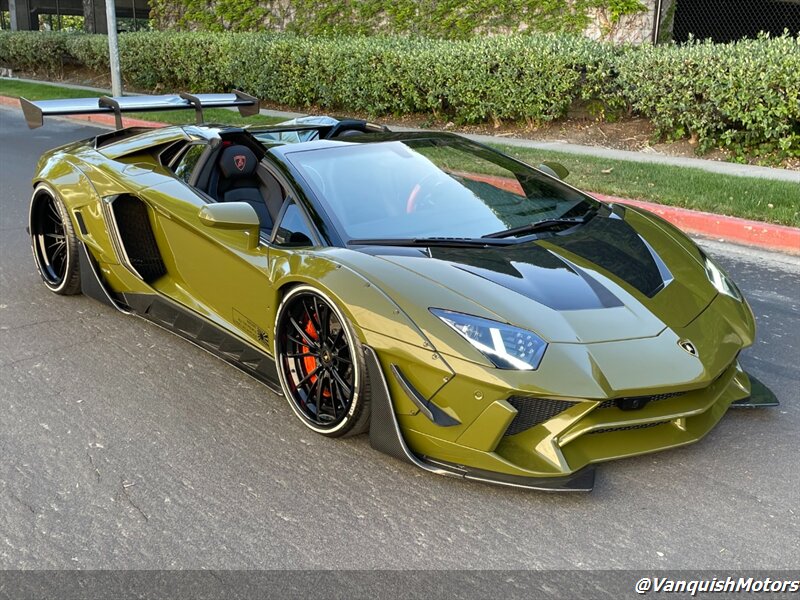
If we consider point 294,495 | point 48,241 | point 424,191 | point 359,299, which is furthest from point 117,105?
point 294,495

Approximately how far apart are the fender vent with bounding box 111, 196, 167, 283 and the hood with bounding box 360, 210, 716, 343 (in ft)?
5.55

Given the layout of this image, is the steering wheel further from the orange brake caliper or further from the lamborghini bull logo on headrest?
the lamborghini bull logo on headrest

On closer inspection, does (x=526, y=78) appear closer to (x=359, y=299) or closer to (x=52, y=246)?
(x=52, y=246)

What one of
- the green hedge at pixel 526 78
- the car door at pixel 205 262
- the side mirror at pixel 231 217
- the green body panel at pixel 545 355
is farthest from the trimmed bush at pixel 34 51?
the green body panel at pixel 545 355

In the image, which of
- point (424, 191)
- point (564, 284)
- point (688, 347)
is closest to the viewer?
point (688, 347)

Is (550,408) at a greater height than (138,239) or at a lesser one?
lesser

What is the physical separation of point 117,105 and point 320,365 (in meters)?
2.99

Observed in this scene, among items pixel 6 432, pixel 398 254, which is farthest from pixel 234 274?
pixel 6 432

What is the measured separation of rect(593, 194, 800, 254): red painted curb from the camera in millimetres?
7418

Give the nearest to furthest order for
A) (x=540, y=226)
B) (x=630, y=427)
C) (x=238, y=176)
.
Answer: (x=630, y=427)
(x=540, y=226)
(x=238, y=176)

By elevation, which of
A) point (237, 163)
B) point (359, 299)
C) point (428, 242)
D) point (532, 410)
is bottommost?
point (532, 410)

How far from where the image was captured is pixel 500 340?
136 inches

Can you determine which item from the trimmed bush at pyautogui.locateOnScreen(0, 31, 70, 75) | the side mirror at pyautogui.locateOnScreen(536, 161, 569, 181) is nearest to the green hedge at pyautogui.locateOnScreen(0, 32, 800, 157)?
the side mirror at pyautogui.locateOnScreen(536, 161, 569, 181)

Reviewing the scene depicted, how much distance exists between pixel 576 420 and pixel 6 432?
258cm
